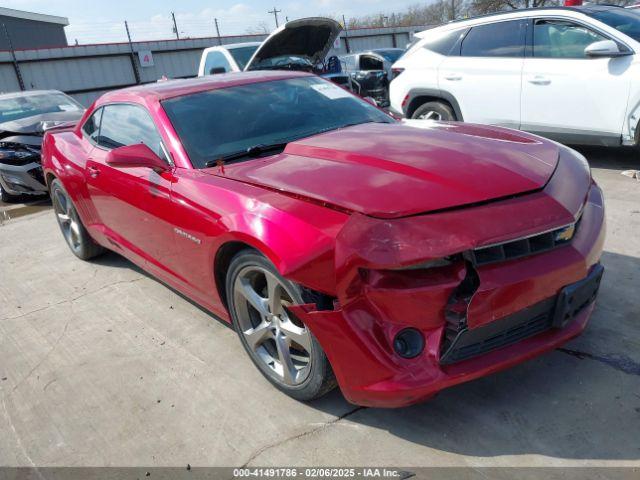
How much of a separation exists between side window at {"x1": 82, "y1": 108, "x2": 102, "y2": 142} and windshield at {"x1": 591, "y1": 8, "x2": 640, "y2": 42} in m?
4.86

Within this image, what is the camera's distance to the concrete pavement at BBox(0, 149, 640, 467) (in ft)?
7.18

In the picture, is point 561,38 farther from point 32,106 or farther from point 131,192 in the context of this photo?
point 32,106

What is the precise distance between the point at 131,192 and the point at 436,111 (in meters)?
4.43

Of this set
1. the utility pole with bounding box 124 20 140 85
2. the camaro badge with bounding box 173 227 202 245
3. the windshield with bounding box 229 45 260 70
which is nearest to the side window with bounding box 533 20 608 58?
the camaro badge with bounding box 173 227 202 245

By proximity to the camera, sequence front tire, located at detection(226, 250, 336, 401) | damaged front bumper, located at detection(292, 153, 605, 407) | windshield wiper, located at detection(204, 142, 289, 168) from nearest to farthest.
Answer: damaged front bumper, located at detection(292, 153, 605, 407) < front tire, located at detection(226, 250, 336, 401) < windshield wiper, located at detection(204, 142, 289, 168)

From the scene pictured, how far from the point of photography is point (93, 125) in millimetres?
4328

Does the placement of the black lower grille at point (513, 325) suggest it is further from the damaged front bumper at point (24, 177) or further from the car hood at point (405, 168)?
the damaged front bumper at point (24, 177)

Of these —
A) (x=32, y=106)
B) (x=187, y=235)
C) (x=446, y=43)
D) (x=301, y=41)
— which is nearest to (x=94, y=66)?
(x=32, y=106)

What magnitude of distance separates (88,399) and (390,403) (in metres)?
1.70

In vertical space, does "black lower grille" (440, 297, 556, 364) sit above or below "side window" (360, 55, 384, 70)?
below

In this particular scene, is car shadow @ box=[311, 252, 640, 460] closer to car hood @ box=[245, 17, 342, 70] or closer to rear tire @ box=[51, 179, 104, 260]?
rear tire @ box=[51, 179, 104, 260]

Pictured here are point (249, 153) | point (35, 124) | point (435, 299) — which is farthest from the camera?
point (35, 124)

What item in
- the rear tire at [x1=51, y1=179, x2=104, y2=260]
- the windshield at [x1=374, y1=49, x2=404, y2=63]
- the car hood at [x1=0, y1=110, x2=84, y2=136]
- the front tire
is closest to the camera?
the front tire

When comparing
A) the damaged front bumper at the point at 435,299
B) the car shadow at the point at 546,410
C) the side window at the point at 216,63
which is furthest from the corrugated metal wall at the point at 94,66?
the damaged front bumper at the point at 435,299
